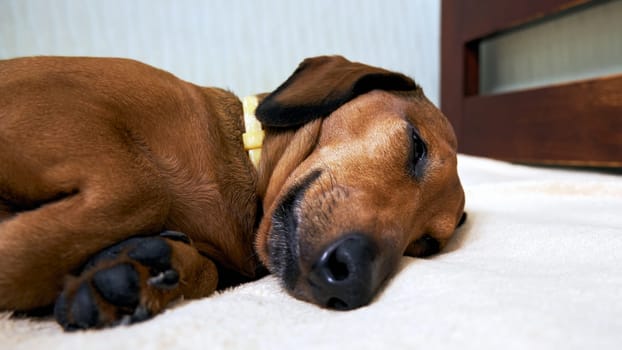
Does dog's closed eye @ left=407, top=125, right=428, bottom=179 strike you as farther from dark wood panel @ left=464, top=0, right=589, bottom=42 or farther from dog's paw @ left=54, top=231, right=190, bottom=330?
dark wood panel @ left=464, top=0, right=589, bottom=42

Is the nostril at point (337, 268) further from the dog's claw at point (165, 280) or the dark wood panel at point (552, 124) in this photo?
the dark wood panel at point (552, 124)

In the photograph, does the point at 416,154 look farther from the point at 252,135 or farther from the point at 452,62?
the point at 452,62

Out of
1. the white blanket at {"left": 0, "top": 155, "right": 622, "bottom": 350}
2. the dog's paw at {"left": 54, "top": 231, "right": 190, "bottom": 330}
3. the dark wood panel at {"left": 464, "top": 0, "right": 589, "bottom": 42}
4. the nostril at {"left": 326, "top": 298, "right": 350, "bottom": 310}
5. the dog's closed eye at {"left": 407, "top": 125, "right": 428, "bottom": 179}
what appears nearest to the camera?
the white blanket at {"left": 0, "top": 155, "right": 622, "bottom": 350}

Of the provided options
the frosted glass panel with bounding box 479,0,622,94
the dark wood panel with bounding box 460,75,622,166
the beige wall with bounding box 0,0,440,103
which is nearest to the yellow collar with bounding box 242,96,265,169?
the beige wall with bounding box 0,0,440,103

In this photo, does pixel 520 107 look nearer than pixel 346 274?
No

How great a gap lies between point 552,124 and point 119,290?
336cm

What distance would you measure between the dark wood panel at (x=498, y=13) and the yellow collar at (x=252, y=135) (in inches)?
100

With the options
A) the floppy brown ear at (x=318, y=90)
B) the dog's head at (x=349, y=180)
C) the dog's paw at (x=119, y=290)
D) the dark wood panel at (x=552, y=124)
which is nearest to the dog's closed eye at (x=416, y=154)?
the dog's head at (x=349, y=180)

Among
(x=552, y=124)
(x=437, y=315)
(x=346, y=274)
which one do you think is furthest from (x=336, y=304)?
(x=552, y=124)

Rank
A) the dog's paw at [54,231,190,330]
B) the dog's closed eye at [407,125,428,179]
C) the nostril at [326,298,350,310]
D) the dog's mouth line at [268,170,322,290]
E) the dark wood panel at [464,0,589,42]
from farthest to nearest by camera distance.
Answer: the dark wood panel at [464,0,589,42], the dog's closed eye at [407,125,428,179], the dog's mouth line at [268,170,322,290], the nostril at [326,298,350,310], the dog's paw at [54,231,190,330]

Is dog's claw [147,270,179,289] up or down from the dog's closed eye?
down

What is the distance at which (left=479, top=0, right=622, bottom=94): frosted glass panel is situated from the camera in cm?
340

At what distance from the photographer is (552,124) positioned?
354cm

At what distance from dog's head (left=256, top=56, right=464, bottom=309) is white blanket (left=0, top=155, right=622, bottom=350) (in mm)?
73
